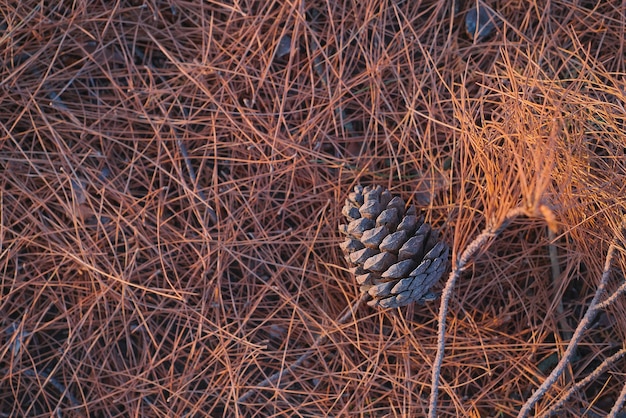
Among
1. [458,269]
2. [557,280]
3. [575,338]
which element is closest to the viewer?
[458,269]

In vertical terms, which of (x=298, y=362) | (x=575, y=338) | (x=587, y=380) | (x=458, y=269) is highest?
(x=458, y=269)

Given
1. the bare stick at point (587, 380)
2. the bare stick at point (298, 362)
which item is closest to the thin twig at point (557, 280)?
the bare stick at point (587, 380)

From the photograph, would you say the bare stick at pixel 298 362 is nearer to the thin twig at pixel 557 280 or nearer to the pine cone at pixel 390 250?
the pine cone at pixel 390 250

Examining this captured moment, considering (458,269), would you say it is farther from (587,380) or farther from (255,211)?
(255,211)

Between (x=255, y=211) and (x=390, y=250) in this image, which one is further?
(x=255, y=211)

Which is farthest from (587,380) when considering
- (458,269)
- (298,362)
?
(298,362)

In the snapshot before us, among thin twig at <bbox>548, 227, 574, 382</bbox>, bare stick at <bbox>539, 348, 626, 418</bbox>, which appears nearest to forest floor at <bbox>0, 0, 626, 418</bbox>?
thin twig at <bbox>548, 227, 574, 382</bbox>

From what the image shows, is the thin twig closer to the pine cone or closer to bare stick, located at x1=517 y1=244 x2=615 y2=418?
bare stick, located at x1=517 y1=244 x2=615 y2=418

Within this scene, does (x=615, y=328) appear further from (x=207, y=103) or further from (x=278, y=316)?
(x=207, y=103)

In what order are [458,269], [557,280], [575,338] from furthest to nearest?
1. [557,280]
2. [575,338]
3. [458,269]
